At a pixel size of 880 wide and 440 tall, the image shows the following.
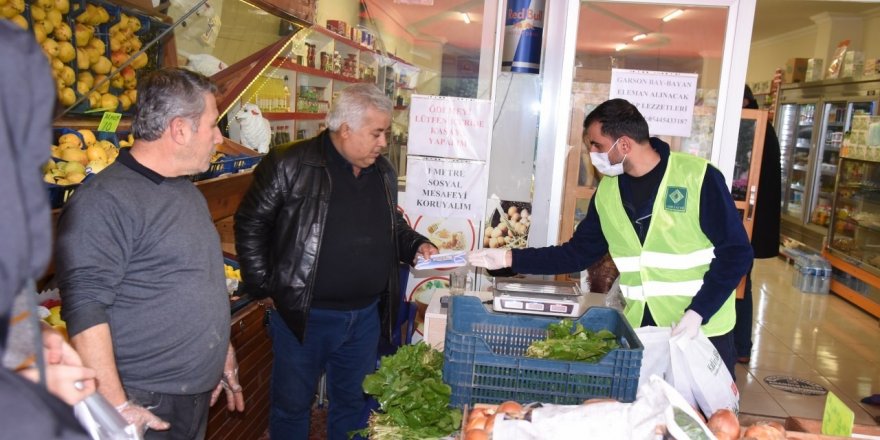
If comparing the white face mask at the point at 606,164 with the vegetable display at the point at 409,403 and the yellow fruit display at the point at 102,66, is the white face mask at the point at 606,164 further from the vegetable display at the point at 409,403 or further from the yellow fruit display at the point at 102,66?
the yellow fruit display at the point at 102,66

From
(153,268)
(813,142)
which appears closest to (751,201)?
(153,268)

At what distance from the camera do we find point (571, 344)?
2.04 meters

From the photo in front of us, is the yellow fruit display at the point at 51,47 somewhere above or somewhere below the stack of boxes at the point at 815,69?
below

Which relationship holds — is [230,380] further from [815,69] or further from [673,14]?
[815,69]

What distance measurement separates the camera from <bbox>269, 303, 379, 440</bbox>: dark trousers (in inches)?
112

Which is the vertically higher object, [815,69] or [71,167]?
[815,69]

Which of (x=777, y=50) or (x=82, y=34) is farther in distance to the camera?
(x=777, y=50)

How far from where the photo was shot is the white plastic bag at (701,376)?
2.18 metres

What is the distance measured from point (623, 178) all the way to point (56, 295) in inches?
84.0

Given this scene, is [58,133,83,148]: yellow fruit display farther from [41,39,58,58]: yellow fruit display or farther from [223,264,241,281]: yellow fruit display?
[223,264,241,281]: yellow fruit display

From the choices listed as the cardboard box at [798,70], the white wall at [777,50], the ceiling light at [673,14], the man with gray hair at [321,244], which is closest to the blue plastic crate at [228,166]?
the man with gray hair at [321,244]

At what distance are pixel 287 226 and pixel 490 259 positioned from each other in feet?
2.66

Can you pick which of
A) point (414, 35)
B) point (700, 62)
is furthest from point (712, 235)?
point (414, 35)

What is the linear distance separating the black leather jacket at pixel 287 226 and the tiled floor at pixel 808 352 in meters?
3.14
